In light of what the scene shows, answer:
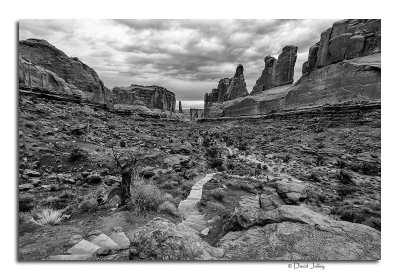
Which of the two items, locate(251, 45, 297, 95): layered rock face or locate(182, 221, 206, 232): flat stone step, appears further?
locate(251, 45, 297, 95): layered rock face

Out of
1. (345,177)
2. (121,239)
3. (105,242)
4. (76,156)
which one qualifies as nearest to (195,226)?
(121,239)

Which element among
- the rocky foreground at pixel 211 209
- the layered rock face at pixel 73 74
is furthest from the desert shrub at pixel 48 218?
the layered rock face at pixel 73 74

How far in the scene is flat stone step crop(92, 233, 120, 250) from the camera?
401 centimetres

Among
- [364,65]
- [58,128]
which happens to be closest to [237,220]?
[58,128]

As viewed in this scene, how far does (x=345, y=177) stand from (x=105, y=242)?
26.9 ft

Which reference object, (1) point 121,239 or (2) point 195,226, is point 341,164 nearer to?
(2) point 195,226

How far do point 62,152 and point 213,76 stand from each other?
8326 mm

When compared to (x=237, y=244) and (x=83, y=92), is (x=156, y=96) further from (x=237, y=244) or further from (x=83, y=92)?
(x=237, y=244)

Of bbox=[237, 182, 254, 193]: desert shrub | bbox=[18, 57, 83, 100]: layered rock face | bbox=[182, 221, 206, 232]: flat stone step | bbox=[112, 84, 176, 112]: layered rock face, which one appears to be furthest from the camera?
bbox=[112, 84, 176, 112]: layered rock face

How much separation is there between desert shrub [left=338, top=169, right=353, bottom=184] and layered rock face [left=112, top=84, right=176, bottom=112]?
6700 centimetres

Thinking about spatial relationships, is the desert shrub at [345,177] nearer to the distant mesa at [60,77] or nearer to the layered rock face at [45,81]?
the distant mesa at [60,77]

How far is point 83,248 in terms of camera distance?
397 cm

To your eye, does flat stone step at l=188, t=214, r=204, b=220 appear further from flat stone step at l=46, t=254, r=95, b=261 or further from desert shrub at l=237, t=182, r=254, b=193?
flat stone step at l=46, t=254, r=95, b=261

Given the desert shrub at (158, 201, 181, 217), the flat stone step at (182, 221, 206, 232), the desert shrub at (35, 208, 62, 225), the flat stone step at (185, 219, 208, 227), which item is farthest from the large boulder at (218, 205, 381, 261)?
the desert shrub at (35, 208, 62, 225)
